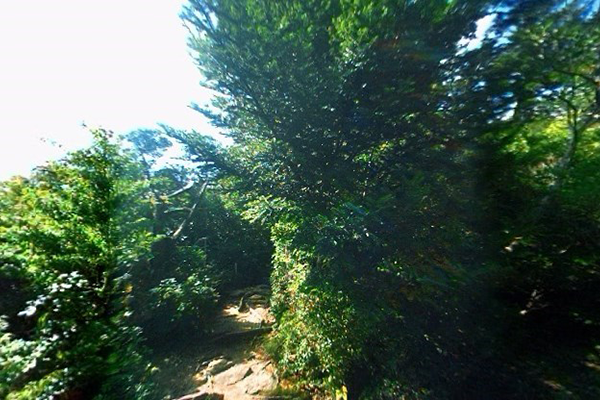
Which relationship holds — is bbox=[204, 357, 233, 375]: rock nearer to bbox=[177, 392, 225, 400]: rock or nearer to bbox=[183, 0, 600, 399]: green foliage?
bbox=[177, 392, 225, 400]: rock

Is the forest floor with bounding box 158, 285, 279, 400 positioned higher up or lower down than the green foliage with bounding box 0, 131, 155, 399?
lower down

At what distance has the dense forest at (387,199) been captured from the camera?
3566 millimetres

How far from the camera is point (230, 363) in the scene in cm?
581

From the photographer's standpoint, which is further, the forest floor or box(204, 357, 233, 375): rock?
box(204, 357, 233, 375): rock

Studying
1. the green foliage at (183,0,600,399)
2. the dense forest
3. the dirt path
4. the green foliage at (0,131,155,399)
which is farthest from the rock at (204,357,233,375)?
the green foliage at (0,131,155,399)

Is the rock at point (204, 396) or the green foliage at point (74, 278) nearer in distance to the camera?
the green foliage at point (74, 278)

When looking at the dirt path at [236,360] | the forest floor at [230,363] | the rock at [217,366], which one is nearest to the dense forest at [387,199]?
the forest floor at [230,363]

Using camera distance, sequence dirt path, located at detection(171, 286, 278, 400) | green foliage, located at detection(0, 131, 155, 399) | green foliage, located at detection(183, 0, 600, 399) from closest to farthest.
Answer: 1. green foliage, located at detection(0, 131, 155, 399)
2. green foliage, located at detection(183, 0, 600, 399)
3. dirt path, located at detection(171, 286, 278, 400)

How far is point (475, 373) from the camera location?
417 cm

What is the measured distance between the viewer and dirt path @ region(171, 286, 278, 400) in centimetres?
485

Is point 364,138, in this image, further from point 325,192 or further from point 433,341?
point 433,341

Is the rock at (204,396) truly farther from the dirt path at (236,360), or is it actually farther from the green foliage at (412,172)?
the green foliage at (412,172)

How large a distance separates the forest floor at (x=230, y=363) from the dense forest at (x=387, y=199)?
48 cm

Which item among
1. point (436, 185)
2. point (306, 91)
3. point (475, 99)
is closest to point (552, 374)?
point (436, 185)
